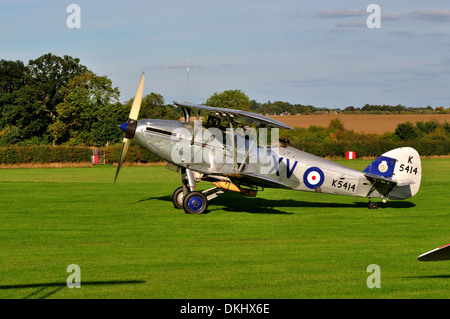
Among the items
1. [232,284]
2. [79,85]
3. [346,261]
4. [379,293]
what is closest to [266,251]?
[346,261]

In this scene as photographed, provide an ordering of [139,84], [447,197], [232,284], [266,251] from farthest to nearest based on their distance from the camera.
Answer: [447,197], [139,84], [266,251], [232,284]

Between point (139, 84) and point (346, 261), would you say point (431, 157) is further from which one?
point (346, 261)

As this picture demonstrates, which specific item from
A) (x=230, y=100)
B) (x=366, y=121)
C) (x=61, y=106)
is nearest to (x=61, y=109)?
(x=61, y=106)

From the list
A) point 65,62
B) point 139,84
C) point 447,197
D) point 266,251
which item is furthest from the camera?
point 65,62

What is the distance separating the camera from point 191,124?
1828 centimetres

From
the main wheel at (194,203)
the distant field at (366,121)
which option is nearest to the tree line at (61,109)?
the distant field at (366,121)

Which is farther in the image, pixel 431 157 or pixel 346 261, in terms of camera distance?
pixel 431 157

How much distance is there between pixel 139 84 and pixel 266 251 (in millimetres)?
7623

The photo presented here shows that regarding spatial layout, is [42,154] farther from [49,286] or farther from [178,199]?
[49,286]

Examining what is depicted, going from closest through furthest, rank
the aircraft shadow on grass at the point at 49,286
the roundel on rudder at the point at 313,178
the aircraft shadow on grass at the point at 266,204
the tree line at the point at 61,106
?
the aircraft shadow on grass at the point at 49,286 → the roundel on rudder at the point at 313,178 → the aircraft shadow on grass at the point at 266,204 → the tree line at the point at 61,106

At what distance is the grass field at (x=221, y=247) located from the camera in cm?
913

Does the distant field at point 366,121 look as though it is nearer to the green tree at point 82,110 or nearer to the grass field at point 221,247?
the green tree at point 82,110

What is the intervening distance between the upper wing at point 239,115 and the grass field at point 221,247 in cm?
277

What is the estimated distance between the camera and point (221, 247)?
12836 mm
